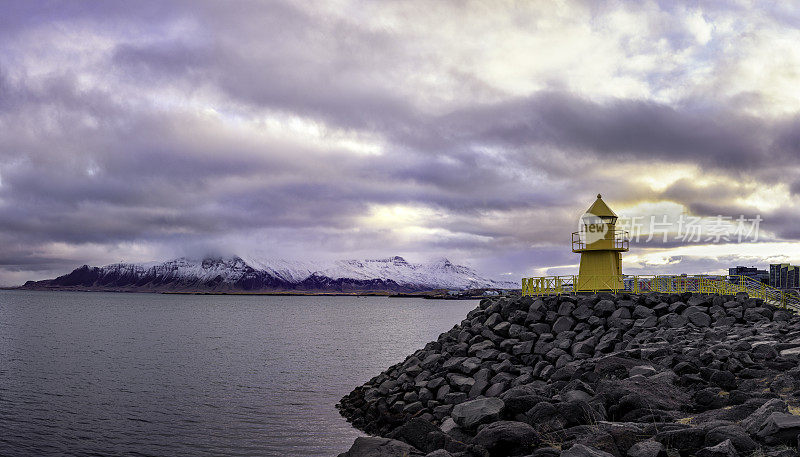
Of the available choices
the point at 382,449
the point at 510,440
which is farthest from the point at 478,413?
the point at 382,449

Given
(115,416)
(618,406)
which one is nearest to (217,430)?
(115,416)

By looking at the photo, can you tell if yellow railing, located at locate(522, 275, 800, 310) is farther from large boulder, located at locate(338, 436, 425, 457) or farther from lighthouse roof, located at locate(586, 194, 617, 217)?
large boulder, located at locate(338, 436, 425, 457)

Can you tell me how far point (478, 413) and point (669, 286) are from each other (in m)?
20.7

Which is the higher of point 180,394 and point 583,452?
point 583,452

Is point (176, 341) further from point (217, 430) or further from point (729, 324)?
point (729, 324)

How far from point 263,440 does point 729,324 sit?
69.5ft

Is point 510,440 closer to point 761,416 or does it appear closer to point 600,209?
point 761,416

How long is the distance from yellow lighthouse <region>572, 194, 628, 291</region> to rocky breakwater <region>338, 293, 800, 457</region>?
5.10 m

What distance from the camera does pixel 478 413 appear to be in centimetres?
1466

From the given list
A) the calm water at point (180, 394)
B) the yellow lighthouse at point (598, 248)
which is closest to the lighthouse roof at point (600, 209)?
the yellow lighthouse at point (598, 248)

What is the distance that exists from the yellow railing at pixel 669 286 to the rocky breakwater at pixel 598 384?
2.04 m

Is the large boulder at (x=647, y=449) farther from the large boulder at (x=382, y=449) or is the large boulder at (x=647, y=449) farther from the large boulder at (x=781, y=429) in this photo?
the large boulder at (x=382, y=449)

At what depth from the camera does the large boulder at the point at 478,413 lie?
47.5 ft

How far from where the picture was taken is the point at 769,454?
8992 mm
